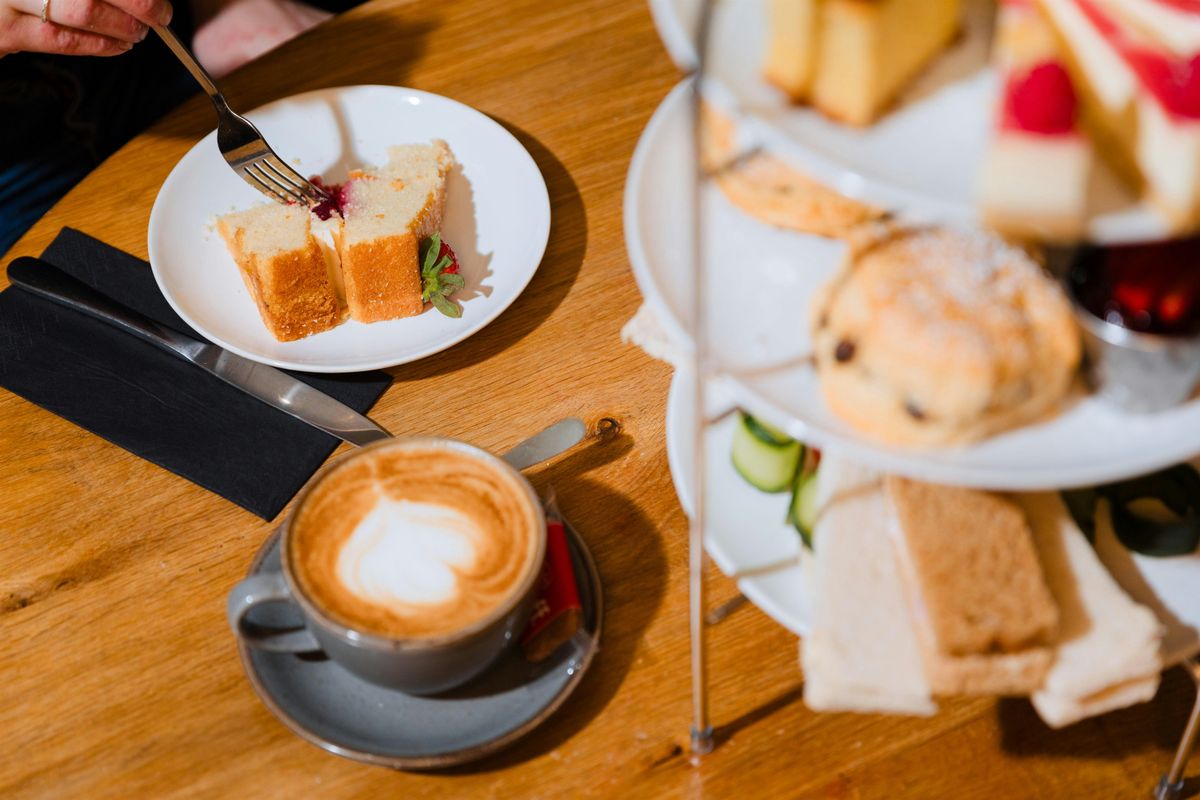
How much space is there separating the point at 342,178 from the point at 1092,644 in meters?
0.95

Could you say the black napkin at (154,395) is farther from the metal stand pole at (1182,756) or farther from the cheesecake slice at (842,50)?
the metal stand pole at (1182,756)

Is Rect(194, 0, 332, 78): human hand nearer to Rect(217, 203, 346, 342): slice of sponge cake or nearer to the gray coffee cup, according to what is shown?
Rect(217, 203, 346, 342): slice of sponge cake

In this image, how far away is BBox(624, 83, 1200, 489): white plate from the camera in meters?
0.68

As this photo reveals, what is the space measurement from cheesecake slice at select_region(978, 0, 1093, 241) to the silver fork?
2.67 feet

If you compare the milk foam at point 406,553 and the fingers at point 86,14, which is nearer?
the milk foam at point 406,553

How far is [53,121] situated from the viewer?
1593 millimetres

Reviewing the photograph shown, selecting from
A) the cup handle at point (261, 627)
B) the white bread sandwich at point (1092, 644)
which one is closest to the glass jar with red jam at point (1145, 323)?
the white bread sandwich at point (1092, 644)

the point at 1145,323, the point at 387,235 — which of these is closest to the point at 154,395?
the point at 387,235

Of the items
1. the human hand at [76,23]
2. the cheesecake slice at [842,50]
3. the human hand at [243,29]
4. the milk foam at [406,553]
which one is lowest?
the human hand at [243,29]

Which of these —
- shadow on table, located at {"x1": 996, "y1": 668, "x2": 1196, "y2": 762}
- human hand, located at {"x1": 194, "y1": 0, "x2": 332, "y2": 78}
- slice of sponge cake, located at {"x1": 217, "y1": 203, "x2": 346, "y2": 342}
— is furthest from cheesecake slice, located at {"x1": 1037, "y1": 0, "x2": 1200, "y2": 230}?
human hand, located at {"x1": 194, "y1": 0, "x2": 332, "y2": 78}

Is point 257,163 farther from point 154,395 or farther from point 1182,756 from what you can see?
point 1182,756

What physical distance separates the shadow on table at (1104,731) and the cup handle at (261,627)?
551mm

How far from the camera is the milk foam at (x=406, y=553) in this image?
0.81 metres

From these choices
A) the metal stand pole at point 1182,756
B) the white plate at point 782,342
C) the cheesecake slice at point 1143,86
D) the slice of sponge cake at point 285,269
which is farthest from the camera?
the slice of sponge cake at point 285,269
